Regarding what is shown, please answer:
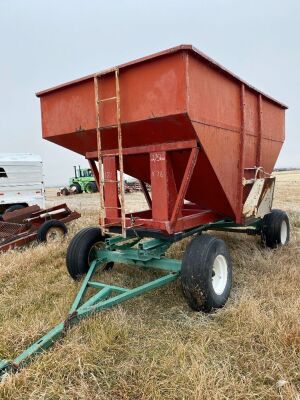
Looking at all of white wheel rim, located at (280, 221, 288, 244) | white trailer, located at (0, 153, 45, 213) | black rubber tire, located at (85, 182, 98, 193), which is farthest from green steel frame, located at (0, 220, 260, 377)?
black rubber tire, located at (85, 182, 98, 193)

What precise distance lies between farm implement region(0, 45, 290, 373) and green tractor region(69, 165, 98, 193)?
23.5m

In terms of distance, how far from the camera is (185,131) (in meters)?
3.64

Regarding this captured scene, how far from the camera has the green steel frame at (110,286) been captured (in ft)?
9.21

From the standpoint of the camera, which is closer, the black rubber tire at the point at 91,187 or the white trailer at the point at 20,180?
the white trailer at the point at 20,180

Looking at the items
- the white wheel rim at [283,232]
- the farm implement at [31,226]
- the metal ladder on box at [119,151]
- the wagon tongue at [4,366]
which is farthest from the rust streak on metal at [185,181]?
the farm implement at [31,226]

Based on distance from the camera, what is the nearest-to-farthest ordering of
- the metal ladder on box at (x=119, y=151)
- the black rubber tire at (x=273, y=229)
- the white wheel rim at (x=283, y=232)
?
1. the metal ladder on box at (x=119, y=151)
2. the black rubber tire at (x=273, y=229)
3. the white wheel rim at (x=283, y=232)

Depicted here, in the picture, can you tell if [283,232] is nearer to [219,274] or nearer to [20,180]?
[219,274]

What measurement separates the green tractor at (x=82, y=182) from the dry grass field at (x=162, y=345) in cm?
2425

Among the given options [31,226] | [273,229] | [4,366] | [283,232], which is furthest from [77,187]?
[4,366]

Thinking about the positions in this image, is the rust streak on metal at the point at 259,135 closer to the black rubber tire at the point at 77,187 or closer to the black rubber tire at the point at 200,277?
the black rubber tire at the point at 200,277

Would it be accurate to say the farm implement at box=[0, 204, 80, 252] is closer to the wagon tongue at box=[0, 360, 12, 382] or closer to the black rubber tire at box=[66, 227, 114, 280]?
the black rubber tire at box=[66, 227, 114, 280]

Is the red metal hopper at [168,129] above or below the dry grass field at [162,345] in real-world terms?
above

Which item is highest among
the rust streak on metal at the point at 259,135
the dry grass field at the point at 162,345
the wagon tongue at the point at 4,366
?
the rust streak on metal at the point at 259,135

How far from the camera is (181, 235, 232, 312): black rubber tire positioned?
3518 millimetres
